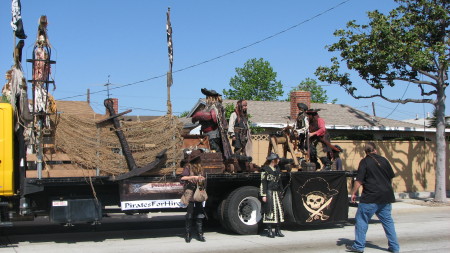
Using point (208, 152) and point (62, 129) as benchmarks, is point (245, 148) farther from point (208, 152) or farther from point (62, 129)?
point (62, 129)

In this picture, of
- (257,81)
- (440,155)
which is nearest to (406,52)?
(440,155)

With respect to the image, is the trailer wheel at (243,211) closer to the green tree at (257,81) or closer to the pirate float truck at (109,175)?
the pirate float truck at (109,175)

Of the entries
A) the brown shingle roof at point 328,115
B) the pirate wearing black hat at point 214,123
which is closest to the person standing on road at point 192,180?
the pirate wearing black hat at point 214,123

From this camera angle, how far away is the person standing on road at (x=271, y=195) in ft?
34.4

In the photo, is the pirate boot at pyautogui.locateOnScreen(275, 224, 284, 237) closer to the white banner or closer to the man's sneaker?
the man's sneaker

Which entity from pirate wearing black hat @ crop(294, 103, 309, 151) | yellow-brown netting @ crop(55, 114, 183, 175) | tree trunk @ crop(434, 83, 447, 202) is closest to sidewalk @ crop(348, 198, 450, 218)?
tree trunk @ crop(434, 83, 447, 202)

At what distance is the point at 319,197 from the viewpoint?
1162cm

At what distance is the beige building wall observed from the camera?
19.6 m

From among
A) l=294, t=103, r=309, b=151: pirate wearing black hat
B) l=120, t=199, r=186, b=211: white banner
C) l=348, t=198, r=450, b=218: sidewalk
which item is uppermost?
l=294, t=103, r=309, b=151: pirate wearing black hat

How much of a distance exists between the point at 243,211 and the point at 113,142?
3.15 m

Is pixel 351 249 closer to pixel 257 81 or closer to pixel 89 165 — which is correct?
pixel 89 165

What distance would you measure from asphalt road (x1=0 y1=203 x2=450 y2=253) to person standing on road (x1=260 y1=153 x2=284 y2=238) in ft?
1.26

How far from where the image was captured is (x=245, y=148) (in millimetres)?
11977

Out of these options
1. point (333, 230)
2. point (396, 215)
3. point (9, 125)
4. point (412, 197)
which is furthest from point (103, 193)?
point (412, 197)
